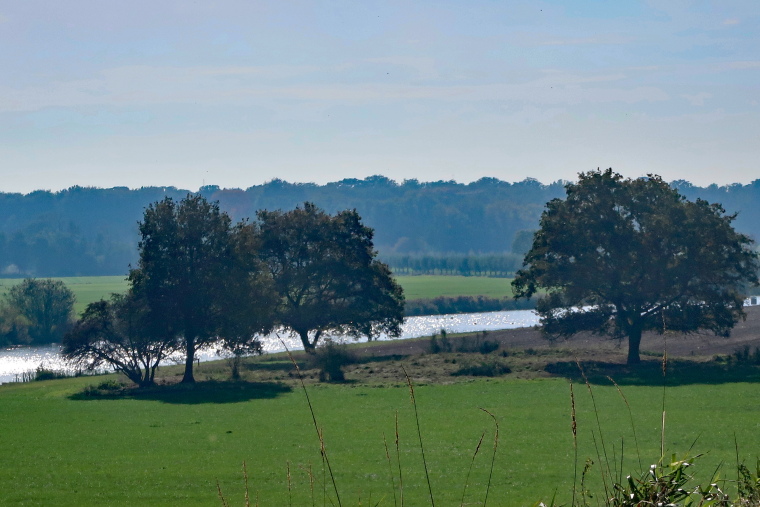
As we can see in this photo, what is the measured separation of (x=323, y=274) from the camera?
184 feet

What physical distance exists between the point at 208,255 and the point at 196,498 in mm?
28318

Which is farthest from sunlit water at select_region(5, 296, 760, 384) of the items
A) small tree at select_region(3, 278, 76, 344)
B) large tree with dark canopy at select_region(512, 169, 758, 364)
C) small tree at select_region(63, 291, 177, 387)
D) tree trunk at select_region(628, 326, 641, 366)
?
large tree with dark canopy at select_region(512, 169, 758, 364)

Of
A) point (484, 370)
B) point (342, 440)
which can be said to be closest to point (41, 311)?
point (484, 370)

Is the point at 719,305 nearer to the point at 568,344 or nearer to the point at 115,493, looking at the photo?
the point at 568,344

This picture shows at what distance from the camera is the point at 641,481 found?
5672 millimetres

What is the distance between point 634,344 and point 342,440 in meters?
25.4

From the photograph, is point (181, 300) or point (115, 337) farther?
point (181, 300)

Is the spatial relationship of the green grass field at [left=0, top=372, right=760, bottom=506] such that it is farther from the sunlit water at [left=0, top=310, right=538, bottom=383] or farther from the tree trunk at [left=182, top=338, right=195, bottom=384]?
the sunlit water at [left=0, top=310, right=538, bottom=383]

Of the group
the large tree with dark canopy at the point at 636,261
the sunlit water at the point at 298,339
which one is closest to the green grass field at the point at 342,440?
the large tree with dark canopy at the point at 636,261

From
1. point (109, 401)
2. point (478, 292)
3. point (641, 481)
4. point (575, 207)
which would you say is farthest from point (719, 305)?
point (478, 292)

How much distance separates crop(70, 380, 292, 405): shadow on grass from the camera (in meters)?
39.6

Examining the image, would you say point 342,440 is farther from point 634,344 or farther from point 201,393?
point 634,344

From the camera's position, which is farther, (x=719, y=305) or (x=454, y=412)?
(x=719, y=305)

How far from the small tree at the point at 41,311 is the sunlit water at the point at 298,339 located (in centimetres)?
379
